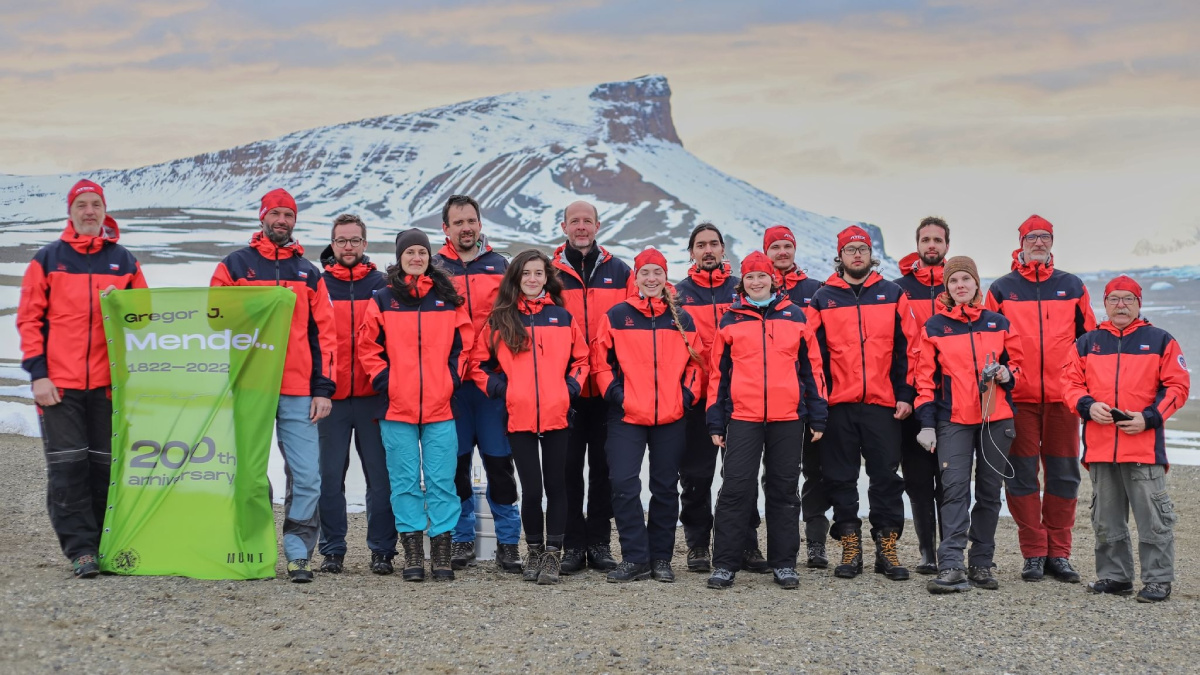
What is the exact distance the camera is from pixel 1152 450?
5988 mm

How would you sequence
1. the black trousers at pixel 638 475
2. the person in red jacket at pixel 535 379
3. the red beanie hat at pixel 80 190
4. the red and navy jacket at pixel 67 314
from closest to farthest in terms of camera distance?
the red and navy jacket at pixel 67 314
the red beanie hat at pixel 80 190
the person in red jacket at pixel 535 379
the black trousers at pixel 638 475

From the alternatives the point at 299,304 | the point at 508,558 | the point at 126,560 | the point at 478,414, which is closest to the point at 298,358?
the point at 299,304

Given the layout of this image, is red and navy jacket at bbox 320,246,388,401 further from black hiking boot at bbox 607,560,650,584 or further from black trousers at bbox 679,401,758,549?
black trousers at bbox 679,401,758,549

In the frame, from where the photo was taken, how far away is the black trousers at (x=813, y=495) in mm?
6848

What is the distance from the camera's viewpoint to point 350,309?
259 inches

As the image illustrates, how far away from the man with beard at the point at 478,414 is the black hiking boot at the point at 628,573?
64 centimetres

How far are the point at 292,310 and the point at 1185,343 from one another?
55740 mm

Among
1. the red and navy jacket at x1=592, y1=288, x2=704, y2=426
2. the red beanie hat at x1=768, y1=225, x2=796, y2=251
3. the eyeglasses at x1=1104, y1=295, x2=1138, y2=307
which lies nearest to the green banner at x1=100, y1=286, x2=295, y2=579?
the red and navy jacket at x1=592, y1=288, x2=704, y2=426

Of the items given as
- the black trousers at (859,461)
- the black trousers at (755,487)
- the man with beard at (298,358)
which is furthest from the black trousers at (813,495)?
the man with beard at (298,358)

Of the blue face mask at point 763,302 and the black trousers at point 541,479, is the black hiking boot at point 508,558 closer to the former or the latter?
the black trousers at point 541,479

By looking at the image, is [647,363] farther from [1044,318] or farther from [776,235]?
[1044,318]

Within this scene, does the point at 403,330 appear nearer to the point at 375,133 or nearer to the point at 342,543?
the point at 342,543

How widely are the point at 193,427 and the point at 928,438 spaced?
13.9ft

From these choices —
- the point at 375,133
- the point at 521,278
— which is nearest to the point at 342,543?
the point at 521,278
